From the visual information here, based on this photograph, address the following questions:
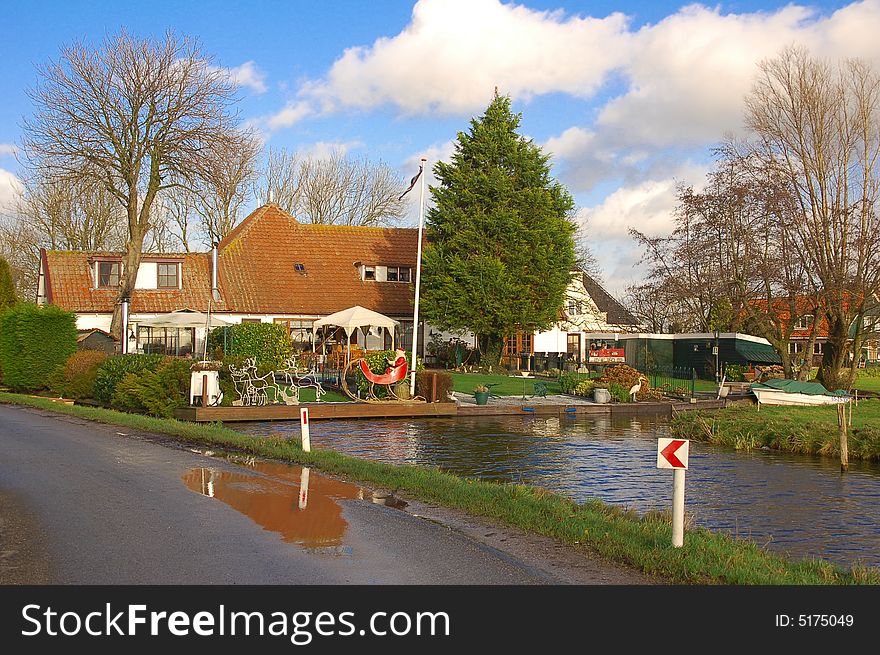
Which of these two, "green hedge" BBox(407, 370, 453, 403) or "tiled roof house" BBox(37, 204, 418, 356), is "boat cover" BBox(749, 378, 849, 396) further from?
"tiled roof house" BBox(37, 204, 418, 356)

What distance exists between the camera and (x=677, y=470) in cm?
875

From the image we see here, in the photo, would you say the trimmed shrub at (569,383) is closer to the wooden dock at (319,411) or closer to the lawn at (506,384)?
the lawn at (506,384)

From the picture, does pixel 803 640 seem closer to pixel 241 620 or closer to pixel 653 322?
pixel 241 620

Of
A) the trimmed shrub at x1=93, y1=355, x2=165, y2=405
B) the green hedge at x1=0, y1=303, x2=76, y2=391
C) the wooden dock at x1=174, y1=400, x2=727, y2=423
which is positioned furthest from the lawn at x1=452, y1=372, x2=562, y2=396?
the green hedge at x1=0, y1=303, x2=76, y2=391

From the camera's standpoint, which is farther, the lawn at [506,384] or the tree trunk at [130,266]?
the tree trunk at [130,266]

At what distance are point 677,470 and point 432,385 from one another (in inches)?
→ 733

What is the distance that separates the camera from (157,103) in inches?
1438

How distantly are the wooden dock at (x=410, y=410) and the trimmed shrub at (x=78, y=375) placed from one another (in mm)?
6106

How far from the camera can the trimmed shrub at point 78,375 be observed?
27703 mm

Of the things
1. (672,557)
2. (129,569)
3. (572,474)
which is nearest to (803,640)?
(672,557)

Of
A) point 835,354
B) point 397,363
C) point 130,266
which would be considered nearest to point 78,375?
point 397,363

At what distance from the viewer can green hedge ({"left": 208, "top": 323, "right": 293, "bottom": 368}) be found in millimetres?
28438

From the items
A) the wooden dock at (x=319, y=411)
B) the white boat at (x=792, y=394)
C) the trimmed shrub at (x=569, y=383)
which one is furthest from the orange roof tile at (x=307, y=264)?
the white boat at (x=792, y=394)

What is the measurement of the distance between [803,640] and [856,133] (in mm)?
34273
